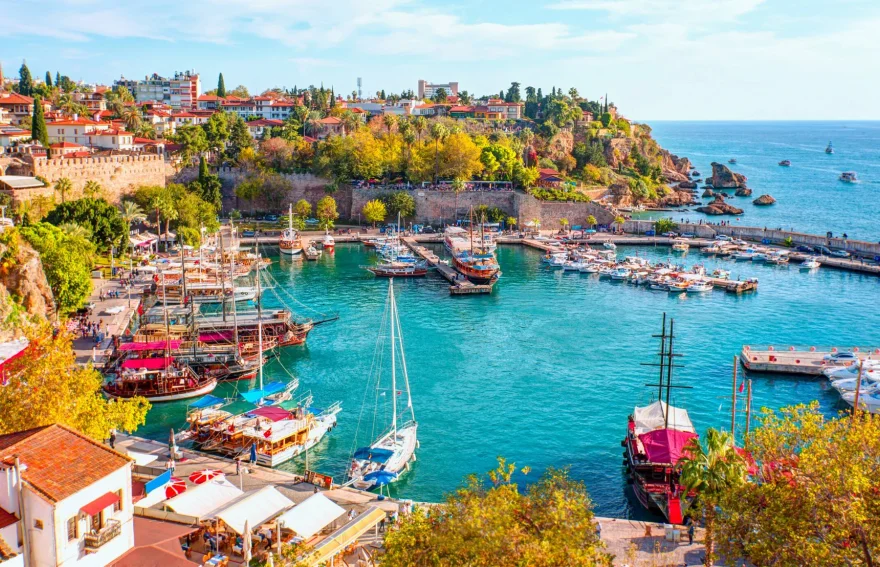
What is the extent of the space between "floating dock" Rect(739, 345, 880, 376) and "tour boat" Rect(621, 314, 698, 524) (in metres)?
11.7

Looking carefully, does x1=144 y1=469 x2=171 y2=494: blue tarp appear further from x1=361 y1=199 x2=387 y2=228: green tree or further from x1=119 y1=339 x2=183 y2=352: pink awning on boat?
x1=361 y1=199 x2=387 y2=228: green tree

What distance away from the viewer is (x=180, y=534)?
880 inches

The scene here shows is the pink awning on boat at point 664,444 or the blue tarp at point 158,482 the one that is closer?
the blue tarp at point 158,482

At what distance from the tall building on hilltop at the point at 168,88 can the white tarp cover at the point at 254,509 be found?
136 meters

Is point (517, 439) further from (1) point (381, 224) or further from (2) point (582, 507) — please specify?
(1) point (381, 224)

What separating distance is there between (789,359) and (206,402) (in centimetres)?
2979

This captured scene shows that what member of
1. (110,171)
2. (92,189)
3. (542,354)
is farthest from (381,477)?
(110,171)

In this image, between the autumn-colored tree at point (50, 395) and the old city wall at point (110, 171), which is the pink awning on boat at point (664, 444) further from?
the old city wall at point (110, 171)

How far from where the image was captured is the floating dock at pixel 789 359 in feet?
138

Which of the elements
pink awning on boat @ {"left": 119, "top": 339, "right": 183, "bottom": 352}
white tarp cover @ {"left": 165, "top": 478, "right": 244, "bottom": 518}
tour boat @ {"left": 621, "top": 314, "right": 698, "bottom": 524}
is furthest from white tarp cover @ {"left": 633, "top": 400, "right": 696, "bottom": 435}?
pink awning on boat @ {"left": 119, "top": 339, "right": 183, "bottom": 352}

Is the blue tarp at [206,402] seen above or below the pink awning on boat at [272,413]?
below

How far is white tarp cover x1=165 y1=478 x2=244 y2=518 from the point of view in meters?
23.3

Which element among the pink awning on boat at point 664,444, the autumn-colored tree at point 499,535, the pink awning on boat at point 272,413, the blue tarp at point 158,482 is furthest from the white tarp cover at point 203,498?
the pink awning on boat at point 664,444

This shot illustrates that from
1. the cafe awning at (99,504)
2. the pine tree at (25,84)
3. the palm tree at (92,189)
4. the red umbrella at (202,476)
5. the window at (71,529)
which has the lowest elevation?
the red umbrella at (202,476)
